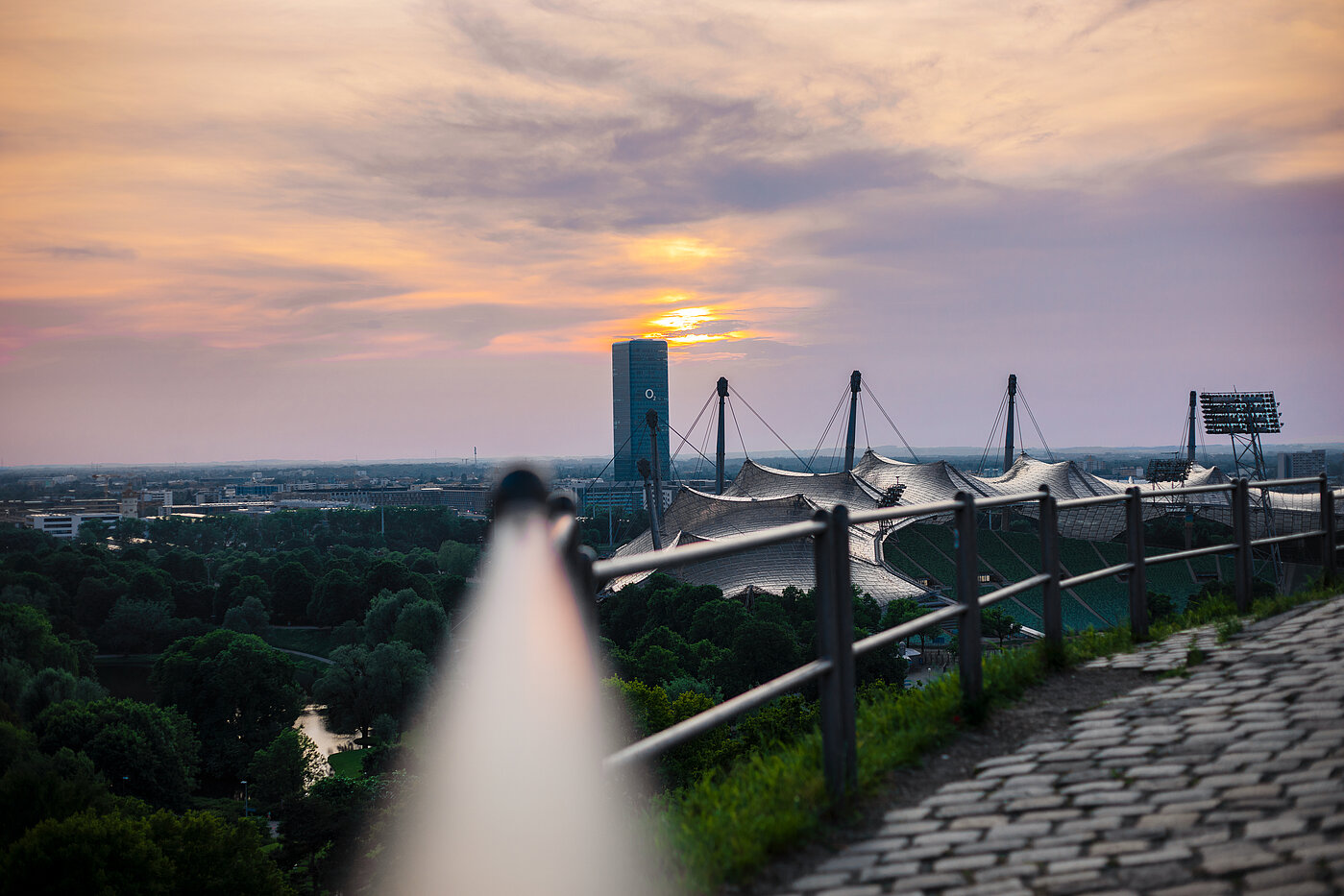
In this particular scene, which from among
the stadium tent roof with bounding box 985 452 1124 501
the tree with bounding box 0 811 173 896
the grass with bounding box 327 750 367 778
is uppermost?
the stadium tent roof with bounding box 985 452 1124 501

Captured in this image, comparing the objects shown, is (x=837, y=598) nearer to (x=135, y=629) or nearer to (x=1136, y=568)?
(x=1136, y=568)

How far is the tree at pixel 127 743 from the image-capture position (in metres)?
32.2

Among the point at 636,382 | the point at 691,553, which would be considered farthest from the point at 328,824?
the point at 636,382

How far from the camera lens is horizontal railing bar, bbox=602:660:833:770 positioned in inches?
110

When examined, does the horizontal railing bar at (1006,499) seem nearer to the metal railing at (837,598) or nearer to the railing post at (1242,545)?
the metal railing at (837,598)

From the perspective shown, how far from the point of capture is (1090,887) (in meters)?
2.70

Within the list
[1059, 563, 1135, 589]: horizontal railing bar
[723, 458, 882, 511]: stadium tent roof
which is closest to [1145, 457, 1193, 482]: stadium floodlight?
[723, 458, 882, 511]: stadium tent roof

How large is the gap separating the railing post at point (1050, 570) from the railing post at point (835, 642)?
2.07m

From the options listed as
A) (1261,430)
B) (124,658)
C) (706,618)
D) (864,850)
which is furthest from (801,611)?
(124,658)

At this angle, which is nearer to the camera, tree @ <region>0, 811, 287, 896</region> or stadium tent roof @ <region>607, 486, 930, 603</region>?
tree @ <region>0, 811, 287, 896</region>

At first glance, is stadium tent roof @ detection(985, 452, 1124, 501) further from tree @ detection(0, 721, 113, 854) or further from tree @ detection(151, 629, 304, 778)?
tree @ detection(0, 721, 113, 854)

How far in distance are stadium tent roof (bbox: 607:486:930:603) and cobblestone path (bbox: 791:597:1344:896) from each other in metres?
33.6

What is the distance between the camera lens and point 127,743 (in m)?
32.2

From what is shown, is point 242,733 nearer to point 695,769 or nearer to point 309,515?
point 695,769
